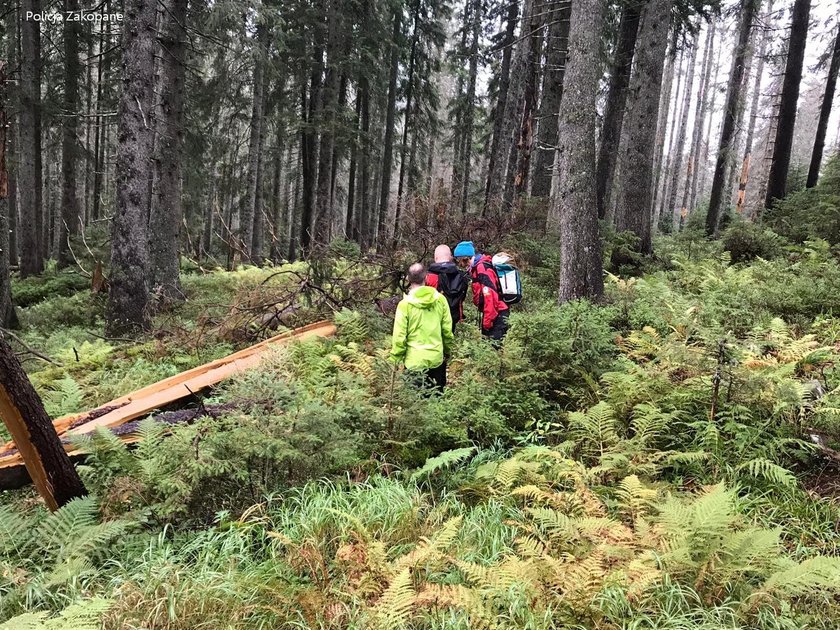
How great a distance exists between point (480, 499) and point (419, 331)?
208cm

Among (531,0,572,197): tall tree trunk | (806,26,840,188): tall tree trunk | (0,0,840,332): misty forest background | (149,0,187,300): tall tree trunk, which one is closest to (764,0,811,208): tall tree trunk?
(0,0,840,332): misty forest background

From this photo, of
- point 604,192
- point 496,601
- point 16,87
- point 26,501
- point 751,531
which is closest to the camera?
point 496,601

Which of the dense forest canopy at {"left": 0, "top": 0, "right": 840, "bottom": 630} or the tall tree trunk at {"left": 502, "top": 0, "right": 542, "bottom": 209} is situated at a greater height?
the tall tree trunk at {"left": 502, "top": 0, "right": 542, "bottom": 209}

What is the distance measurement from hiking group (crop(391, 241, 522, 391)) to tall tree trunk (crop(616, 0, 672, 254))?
6377 millimetres

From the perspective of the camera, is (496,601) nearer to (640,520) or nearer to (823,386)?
(640,520)

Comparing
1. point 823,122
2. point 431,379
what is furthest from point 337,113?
point 823,122

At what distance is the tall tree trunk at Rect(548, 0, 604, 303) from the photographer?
7371 mm

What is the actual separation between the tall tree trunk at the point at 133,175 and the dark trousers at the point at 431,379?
6.28 meters

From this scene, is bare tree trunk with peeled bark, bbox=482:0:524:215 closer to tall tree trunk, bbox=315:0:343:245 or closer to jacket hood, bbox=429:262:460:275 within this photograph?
tall tree trunk, bbox=315:0:343:245

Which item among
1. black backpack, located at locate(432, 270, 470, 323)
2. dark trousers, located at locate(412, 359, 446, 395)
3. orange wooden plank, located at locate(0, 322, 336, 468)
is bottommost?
orange wooden plank, located at locate(0, 322, 336, 468)

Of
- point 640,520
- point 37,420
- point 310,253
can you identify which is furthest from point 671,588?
point 310,253

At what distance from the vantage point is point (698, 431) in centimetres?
436

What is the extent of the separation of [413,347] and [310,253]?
161 inches

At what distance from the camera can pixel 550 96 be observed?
13.2 metres
